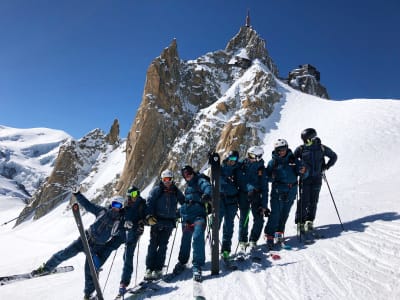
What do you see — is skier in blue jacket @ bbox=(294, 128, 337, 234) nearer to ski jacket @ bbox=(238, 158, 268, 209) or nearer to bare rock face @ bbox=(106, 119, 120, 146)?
ski jacket @ bbox=(238, 158, 268, 209)

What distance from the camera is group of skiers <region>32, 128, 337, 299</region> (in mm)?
6406

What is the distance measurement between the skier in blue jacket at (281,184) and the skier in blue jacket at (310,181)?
0.42 metres

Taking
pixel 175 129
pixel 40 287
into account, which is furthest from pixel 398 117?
pixel 175 129

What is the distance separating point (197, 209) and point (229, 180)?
112 centimetres

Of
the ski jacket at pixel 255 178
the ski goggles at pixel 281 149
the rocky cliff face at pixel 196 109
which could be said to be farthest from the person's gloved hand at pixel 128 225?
the rocky cliff face at pixel 196 109

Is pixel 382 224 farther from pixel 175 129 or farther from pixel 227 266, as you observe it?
pixel 175 129

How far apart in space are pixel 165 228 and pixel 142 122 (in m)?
45.0

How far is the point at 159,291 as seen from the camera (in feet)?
18.7

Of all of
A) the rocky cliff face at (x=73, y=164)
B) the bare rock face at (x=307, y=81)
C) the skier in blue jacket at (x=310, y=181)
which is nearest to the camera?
the skier in blue jacket at (x=310, y=181)

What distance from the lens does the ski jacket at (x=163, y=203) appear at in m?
6.51

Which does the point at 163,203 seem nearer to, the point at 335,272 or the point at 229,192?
the point at 229,192

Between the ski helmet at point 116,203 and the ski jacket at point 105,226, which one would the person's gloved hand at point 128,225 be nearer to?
the ski jacket at point 105,226

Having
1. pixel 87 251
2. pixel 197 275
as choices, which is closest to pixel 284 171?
pixel 197 275

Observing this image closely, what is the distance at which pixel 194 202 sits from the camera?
6.43m
